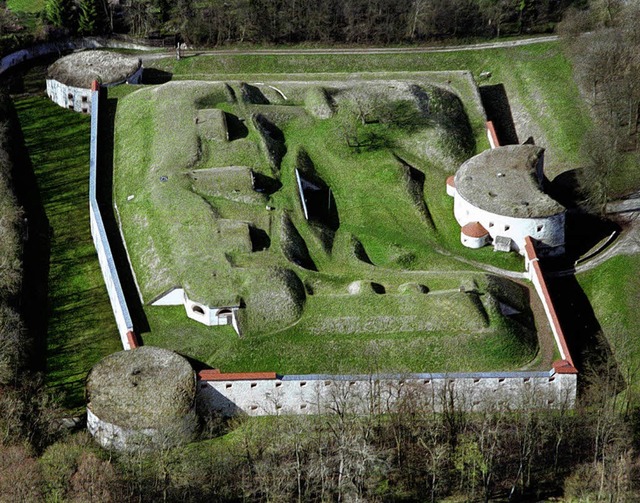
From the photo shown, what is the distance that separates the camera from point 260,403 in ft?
238

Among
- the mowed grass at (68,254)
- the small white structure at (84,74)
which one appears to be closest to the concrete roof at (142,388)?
the mowed grass at (68,254)

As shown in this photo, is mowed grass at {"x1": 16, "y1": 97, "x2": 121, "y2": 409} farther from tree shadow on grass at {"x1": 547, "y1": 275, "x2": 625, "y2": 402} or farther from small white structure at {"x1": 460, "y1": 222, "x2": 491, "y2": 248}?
tree shadow on grass at {"x1": 547, "y1": 275, "x2": 625, "y2": 402}

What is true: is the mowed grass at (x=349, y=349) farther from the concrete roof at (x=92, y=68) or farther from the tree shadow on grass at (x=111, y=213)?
the concrete roof at (x=92, y=68)

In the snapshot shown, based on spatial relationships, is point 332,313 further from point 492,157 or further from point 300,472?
point 492,157

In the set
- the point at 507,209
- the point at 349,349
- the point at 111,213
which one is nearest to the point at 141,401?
the point at 349,349

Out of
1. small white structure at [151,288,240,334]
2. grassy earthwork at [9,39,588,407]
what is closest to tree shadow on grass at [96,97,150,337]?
grassy earthwork at [9,39,588,407]

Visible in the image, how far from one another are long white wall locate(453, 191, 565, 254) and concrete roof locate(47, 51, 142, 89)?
38.8 m

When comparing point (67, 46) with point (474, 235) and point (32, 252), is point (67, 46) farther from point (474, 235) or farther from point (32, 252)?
point (474, 235)

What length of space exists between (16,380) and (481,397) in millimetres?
30243

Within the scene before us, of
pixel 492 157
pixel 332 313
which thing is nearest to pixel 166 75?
pixel 492 157

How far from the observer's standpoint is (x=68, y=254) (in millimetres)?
88250

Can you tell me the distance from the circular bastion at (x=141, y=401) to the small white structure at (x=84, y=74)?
4089 centimetres

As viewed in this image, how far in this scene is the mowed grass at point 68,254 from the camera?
3049 inches

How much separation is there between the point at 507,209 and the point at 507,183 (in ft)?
12.5
